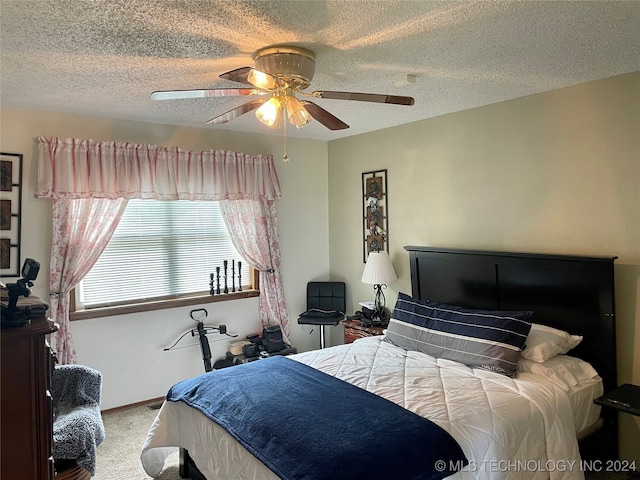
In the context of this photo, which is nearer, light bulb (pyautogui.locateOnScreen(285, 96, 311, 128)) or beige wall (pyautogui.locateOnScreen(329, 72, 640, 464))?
light bulb (pyautogui.locateOnScreen(285, 96, 311, 128))

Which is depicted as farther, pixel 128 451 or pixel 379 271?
pixel 379 271

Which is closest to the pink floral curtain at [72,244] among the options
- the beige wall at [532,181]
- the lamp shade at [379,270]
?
the lamp shade at [379,270]

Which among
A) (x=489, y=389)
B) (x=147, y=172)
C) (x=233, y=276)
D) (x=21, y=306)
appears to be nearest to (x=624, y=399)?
(x=489, y=389)

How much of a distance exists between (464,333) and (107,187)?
2997 millimetres

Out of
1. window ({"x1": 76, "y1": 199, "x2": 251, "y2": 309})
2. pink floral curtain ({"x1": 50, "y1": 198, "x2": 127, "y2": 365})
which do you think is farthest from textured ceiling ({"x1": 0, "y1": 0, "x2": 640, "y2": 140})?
window ({"x1": 76, "y1": 199, "x2": 251, "y2": 309})

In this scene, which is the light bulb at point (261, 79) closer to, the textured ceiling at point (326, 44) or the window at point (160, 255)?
the textured ceiling at point (326, 44)

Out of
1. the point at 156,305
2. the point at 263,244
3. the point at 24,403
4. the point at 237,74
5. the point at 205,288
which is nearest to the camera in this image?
the point at 24,403

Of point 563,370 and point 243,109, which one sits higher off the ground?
point 243,109

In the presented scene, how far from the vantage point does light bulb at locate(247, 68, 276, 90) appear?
1995 mm

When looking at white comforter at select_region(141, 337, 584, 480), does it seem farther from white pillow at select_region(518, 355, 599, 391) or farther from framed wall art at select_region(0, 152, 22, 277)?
framed wall art at select_region(0, 152, 22, 277)

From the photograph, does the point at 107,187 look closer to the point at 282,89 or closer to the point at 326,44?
the point at 282,89

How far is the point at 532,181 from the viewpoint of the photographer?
3.27 meters

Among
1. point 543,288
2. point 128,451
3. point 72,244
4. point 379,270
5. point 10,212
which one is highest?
point 10,212

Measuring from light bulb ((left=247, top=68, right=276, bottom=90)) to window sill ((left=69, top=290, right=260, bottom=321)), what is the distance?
2.55 metres
